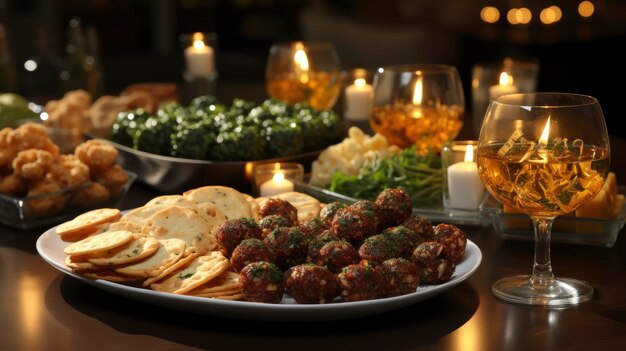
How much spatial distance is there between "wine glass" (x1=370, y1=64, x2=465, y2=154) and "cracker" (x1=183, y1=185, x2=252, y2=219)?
2.81 ft

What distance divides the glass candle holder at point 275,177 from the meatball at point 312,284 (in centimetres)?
77

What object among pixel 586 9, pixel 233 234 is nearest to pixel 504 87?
pixel 233 234

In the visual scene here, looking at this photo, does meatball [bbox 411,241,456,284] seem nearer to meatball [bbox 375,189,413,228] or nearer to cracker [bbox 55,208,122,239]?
meatball [bbox 375,189,413,228]

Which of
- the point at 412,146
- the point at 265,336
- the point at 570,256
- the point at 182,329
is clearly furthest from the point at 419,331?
the point at 412,146

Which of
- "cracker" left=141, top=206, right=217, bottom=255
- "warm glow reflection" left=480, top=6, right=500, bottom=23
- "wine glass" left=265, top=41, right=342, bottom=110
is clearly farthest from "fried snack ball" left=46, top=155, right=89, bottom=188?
"warm glow reflection" left=480, top=6, right=500, bottom=23

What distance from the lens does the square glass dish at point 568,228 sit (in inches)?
73.3

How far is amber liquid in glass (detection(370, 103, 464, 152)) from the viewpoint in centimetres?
261

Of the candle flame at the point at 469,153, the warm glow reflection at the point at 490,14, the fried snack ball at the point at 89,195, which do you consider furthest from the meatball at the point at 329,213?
the warm glow reflection at the point at 490,14

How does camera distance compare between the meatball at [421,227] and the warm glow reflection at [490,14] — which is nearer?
the meatball at [421,227]

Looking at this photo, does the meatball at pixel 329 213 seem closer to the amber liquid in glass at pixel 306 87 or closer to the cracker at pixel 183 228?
the cracker at pixel 183 228

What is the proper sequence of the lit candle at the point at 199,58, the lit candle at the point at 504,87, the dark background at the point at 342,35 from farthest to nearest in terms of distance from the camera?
the dark background at the point at 342,35 → the lit candle at the point at 199,58 → the lit candle at the point at 504,87

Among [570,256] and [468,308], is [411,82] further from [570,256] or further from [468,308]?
[468,308]

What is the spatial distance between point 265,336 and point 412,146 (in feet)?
3.88

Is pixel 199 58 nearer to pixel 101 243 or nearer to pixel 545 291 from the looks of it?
pixel 101 243
